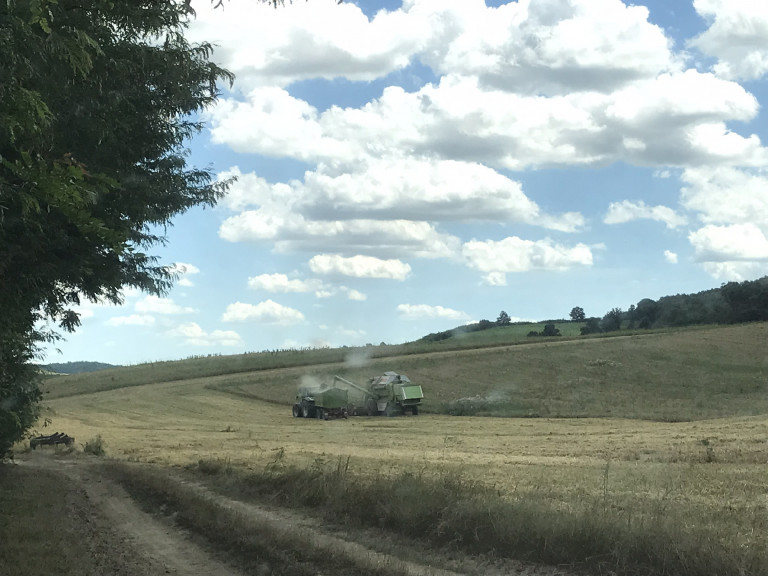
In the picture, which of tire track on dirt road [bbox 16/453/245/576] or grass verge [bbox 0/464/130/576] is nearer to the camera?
grass verge [bbox 0/464/130/576]

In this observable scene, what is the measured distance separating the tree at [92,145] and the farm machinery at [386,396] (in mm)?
31391

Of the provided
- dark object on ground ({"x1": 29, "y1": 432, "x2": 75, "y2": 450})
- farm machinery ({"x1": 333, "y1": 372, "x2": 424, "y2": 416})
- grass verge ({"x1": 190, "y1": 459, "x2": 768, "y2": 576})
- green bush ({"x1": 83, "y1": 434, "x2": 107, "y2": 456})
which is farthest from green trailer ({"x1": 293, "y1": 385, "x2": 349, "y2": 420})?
grass verge ({"x1": 190, "y1": 459, "x2": 768, "y2": 576})

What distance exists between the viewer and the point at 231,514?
11.6m

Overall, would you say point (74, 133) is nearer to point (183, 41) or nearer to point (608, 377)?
point (183, 41)

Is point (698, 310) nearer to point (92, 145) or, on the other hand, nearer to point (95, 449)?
point (95, 449)

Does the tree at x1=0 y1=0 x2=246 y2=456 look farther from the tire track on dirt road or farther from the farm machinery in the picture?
the farm machinery

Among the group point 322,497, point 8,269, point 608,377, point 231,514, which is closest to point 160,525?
point 231,514

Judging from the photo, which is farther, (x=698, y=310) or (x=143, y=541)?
(x=698, y=310)

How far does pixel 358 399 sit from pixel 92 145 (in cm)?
3686

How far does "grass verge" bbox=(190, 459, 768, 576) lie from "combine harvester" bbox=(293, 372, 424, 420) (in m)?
31.6

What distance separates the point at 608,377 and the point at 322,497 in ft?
146

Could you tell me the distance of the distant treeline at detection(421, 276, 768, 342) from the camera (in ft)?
276

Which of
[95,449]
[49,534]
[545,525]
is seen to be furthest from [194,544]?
[95,449]

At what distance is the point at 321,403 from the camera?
44.3 m
